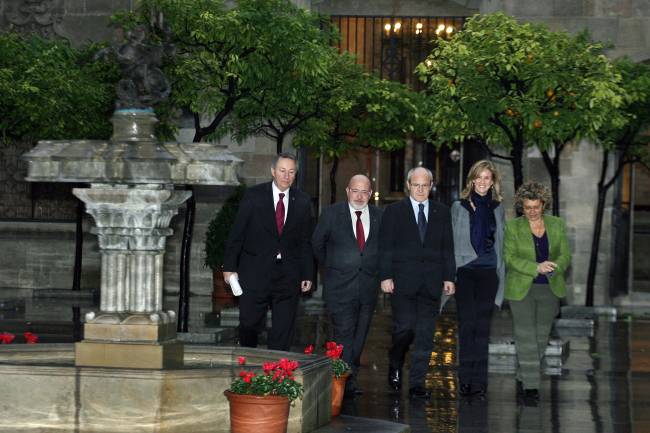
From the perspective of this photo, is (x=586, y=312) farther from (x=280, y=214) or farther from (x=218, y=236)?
(x=280, y=214)

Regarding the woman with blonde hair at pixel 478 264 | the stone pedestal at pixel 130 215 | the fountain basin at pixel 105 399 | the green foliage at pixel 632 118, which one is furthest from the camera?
the green foliage at pixel 632 118

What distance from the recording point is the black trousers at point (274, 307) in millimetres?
12508

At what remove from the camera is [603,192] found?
78.4 feet

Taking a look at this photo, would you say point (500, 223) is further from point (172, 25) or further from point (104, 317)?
point (172, 25)

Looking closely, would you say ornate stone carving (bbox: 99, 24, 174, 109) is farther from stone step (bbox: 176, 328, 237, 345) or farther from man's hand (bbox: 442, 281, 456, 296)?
stone step (bbox: 176, 328, 237, 345)

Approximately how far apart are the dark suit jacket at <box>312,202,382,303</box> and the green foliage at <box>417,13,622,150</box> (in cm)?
394

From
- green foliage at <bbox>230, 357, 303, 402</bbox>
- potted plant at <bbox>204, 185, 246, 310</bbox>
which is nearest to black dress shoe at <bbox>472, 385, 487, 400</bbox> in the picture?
green foliage at <bbox>230, 357, 303, 402</bbox>

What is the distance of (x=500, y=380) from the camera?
15.0m

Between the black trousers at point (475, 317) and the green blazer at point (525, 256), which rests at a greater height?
the green blazer at point (525, 256)

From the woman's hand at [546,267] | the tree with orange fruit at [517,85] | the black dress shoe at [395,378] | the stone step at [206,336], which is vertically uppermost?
the tree with orange fruit at [517,85]

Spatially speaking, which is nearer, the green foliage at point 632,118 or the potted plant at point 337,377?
the potted plant at point 337,377

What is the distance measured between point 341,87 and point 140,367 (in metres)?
11.8

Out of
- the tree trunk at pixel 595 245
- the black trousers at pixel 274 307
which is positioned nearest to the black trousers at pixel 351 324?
the black trousers at pixel 274 307

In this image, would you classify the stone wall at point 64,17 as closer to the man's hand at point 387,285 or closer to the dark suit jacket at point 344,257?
the dark suit jacket at point 344,257
